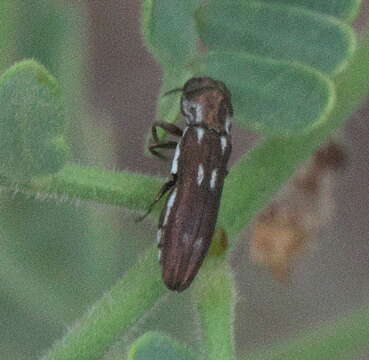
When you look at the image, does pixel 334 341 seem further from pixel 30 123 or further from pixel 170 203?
pixel 30 123

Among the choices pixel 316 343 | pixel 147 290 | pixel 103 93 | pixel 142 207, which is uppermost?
pixel 142 207

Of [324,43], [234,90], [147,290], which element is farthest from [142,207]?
[324,43]

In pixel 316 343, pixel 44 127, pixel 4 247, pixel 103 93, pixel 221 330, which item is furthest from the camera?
pixel 103 93

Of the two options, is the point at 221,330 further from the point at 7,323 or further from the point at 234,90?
the point at 7,323

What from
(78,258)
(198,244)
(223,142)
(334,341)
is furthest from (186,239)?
(78,258)

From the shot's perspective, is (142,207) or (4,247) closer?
(142,207)

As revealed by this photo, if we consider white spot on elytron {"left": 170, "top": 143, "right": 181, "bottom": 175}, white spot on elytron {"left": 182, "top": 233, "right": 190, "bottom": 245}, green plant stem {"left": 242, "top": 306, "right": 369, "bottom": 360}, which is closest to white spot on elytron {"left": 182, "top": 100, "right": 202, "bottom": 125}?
white spot on elytron {"left": 170, "top": 143, "right": 181, "bottom": 175}

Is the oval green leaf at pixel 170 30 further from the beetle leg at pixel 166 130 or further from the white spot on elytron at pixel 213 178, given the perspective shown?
the white spot on elytron at pixel 213 178

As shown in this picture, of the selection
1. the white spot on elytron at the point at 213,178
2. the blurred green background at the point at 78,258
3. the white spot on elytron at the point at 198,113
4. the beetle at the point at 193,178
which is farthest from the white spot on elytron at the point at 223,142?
the blurred green background at the point at 78,258
